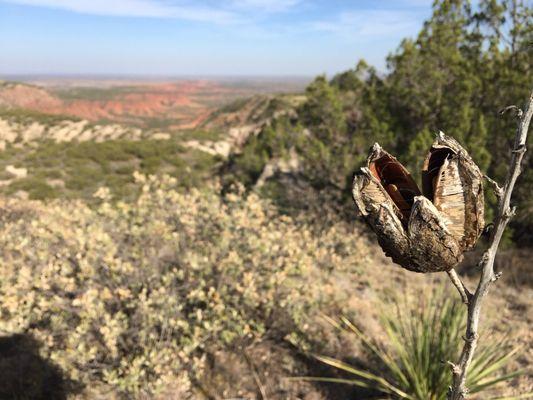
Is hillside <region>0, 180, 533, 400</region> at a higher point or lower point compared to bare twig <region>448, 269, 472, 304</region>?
lower

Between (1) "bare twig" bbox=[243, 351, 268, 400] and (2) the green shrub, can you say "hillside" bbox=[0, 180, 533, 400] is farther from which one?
(2) the green shrub

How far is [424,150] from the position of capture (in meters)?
9.10

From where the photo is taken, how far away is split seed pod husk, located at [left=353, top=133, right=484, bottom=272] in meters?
1.08

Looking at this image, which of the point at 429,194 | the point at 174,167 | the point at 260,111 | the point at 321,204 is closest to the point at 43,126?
the point at 174,167

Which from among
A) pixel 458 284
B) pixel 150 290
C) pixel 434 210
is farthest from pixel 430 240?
pixel 150 290

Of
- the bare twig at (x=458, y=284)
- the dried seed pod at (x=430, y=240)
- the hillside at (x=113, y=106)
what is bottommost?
the bare twig at (x=458, y=284)

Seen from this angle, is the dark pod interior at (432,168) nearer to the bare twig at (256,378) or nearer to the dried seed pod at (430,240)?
the dried seed pod at (430,240)

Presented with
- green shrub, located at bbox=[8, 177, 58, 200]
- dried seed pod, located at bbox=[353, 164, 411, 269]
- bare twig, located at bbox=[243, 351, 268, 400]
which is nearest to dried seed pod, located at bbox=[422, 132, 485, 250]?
dried seed pod, located at bbox=[353, 164, 411, 269]

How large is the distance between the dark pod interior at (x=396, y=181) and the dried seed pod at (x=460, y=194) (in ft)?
0.26

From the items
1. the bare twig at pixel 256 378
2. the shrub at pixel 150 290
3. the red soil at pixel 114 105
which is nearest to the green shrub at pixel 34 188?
the shrub at pixel 150 290

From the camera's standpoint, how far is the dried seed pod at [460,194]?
111 centimetres

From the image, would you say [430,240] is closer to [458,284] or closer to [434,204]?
[434,204]

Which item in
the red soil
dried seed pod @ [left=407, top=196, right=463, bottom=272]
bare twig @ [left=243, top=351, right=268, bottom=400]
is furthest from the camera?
the red soil

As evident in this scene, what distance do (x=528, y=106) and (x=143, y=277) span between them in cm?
492
